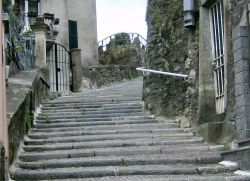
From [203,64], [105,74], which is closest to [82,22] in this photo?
[105,74]

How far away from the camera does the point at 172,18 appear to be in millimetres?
11188

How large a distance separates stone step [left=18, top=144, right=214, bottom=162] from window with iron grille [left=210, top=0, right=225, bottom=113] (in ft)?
3.50

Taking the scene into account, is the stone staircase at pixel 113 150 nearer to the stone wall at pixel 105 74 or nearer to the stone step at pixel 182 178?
the stone step at pixel 182 178

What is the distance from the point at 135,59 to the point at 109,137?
18.5 m

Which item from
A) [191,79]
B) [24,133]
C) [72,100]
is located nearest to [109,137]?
[24,133]

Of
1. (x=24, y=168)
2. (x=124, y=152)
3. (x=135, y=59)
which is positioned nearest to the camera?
(x=24, y=168)

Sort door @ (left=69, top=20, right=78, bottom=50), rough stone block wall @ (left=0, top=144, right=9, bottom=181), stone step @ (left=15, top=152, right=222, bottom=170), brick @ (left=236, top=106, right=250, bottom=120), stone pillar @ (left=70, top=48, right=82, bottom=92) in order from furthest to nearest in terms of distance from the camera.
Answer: door @ (left=69, top=20, right=78, bottom=50) → stone pillar @ (left=70, top=48, right=82, bottom=92) → stone step @ (left=15, top=152, right=222, bottom=170) → brick @ (left=236, top=106, right=250, bottom=120) → rough stone block wall @ (left=0, top=144, right=9, bottom=181)

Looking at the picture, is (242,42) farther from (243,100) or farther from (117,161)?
(117,161)

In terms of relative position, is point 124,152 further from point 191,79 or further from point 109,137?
point 191,79

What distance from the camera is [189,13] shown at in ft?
33.1

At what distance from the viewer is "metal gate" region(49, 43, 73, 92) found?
65.6ft

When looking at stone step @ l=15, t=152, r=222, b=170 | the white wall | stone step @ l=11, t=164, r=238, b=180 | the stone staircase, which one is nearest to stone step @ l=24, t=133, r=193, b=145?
the stone staircase

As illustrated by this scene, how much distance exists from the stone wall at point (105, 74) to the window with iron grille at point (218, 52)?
43.2ft

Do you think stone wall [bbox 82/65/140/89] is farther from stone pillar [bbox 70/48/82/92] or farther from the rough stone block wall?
the rough stone block wall
